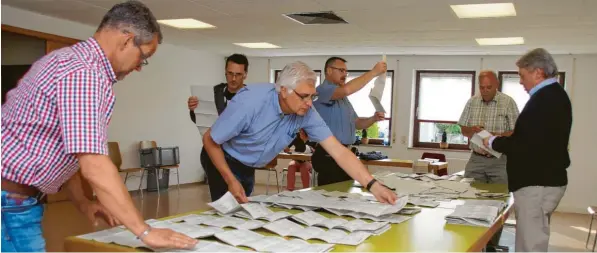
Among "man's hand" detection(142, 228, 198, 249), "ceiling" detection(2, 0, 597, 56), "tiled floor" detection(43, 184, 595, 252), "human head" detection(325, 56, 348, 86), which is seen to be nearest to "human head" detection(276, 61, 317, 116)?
"man's hand" detection(142, 228, 198, 249)

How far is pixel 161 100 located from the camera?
8734mm

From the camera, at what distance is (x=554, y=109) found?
9.58 ft

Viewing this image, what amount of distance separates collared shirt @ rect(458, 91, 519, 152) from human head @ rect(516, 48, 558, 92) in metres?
0.98

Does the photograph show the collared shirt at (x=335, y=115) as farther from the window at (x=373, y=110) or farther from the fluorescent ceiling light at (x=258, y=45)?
the window at (x=373, y=110)

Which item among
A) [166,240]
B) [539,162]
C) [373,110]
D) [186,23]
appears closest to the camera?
[166,240]

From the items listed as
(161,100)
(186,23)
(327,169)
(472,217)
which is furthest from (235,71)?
(161,100)

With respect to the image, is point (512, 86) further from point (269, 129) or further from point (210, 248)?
point (210, 248)

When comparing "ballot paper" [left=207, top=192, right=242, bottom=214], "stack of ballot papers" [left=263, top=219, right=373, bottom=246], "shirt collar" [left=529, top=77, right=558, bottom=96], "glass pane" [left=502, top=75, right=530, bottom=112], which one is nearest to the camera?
"stack of ballot papers" [left=263, top=219, right=373, bottom=246]

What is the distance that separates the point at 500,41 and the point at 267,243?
663cm

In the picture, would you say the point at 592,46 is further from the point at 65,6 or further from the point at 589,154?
the point at 65,6

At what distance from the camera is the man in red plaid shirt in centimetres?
125

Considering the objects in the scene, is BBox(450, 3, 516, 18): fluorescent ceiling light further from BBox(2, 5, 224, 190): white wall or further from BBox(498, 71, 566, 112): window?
BBox(2, 5, 224, 190): white wall

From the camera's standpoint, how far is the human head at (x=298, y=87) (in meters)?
2.34

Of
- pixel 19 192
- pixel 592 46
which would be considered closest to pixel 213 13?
pixel 19 192
